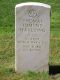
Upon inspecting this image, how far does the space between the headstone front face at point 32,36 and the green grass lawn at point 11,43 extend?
0.61ft

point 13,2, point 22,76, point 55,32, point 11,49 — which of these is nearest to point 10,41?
point 11,49

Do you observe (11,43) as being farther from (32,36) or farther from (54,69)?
(32,36)

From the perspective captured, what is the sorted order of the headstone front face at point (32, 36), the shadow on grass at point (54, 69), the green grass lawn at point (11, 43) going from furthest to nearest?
the shadow on grass at point (54, 69)
the green grass lawn at point (11, 43)
the headstone front face at point (32, 36)

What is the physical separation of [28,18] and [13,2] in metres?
5.11

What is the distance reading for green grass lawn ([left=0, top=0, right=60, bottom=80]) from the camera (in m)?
6.91

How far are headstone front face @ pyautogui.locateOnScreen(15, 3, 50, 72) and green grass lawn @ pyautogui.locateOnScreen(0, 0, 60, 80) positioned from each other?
186mm

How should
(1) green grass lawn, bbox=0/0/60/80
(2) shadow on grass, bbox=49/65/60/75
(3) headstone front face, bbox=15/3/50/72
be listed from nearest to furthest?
1. (3) headstone front face, bbox=15/3/50/72
2. (1) green grass lawn, bbox=0/0/60/80
3. (2) shadow on grass, bbox=49/65/60/75

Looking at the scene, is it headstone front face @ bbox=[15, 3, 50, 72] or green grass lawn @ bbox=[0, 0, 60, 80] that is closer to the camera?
headstone front face @ bbox=[15, 3, 50, 72]

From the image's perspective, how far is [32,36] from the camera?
6.87 m

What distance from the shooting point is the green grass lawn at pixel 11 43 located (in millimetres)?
6914

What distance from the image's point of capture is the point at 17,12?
22.2ft

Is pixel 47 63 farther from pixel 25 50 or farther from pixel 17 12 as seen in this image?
pixel 17 12

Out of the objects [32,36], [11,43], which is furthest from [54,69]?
[11,43]

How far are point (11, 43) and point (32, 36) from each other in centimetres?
173
